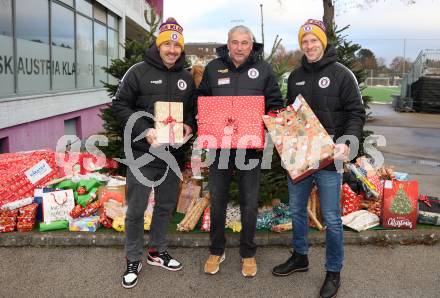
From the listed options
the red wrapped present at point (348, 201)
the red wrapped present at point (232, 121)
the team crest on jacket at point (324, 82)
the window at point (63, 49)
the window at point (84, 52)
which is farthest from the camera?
the window at point (84, 52)

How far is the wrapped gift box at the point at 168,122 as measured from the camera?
3908mm

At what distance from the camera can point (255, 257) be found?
15.0 ft

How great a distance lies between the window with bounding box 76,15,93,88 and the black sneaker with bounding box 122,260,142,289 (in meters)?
9.17

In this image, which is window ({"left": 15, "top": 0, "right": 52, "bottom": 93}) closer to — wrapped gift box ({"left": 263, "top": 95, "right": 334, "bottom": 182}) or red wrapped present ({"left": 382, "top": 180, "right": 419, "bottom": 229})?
wrapped gift box ({"left": 263, "top": 95, "right": 334, "bottom": 182})

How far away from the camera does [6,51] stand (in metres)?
7.80

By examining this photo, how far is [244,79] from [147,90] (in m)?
0.88

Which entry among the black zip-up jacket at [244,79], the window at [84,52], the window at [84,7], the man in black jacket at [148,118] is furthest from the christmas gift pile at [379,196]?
the window at [84,7]

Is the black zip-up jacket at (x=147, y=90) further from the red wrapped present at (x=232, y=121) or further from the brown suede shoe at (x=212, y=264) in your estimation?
the brown suede shoe at (x=212, y=264)

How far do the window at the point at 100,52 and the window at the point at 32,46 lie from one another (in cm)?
417

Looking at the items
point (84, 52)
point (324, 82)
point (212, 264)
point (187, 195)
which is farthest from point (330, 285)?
point (84, 52)

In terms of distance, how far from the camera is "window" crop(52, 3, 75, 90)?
10344 mm

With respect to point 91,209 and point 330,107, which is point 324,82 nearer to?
point 330,107

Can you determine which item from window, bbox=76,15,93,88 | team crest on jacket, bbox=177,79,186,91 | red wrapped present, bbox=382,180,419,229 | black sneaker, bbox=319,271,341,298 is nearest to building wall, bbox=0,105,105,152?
window, bbox=76,15,93,88

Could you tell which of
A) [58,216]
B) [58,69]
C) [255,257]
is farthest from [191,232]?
[58,69]
